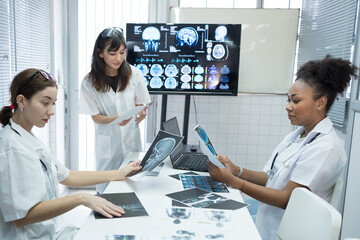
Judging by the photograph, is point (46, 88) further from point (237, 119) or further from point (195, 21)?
point (237, 119)

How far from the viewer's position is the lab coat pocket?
7.63ft

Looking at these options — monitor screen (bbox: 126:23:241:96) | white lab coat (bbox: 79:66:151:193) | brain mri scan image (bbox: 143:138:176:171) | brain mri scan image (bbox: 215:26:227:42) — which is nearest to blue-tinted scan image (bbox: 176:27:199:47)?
monitor screen (bbox: 126:23:241:96)

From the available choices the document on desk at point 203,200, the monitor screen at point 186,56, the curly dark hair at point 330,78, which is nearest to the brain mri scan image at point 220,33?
the monitor screen at point 186,56

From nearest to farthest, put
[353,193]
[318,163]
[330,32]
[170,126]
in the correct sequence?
[318,163], [170,126], [353,193], [330,32]

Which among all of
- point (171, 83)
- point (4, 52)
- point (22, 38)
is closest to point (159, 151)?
point (171, 83)

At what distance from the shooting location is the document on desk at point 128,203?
46.6 inches

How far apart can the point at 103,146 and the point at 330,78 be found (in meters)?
1.63

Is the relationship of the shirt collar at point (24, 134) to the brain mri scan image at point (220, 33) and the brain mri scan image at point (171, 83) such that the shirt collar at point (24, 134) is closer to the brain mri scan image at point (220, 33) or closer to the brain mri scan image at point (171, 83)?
the brain mri scan image at point (171, 83)

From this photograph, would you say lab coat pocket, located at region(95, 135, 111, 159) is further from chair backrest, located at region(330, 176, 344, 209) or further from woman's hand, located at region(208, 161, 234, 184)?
chair backrest, located at region(330, 176, 344, 209)

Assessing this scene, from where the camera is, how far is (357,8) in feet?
7.55

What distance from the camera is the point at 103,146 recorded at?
91.7 inches

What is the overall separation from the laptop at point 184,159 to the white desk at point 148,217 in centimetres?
17

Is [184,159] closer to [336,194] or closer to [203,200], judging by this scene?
[203,200]

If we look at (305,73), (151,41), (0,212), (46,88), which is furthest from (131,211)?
(151,41)
